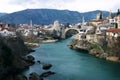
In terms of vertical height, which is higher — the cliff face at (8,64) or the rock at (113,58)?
the cliff face at (8,64)

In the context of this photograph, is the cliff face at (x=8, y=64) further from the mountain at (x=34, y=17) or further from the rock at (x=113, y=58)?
the mountain at (x=34, y=17)

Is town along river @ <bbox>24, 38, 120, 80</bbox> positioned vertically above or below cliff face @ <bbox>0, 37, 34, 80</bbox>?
below

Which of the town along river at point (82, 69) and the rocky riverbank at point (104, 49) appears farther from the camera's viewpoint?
the rocky riverbank at point (104, 49)

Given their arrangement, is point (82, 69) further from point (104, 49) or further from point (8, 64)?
point (104, 49)

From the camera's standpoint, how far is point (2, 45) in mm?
25812

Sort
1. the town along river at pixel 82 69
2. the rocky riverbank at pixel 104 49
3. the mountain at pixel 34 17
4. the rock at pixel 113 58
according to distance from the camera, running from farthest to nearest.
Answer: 1. the mountain at pixel 34 17
2. the rocky riverbank at pixel 104 49
3. the rock at pixel 113 58
4. the town along river at pixel 82 69

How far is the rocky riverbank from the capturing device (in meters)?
33.1

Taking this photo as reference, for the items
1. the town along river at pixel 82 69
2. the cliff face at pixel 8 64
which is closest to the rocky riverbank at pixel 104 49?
the town along river at pixel 82 69

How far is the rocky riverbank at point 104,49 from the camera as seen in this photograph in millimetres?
33138

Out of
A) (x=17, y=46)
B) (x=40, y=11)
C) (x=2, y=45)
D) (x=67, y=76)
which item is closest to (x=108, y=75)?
(x=67, y=76)

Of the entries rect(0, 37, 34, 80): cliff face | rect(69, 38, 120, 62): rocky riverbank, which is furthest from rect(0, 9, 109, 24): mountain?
rect(0, 37, 34, 80): cliff face

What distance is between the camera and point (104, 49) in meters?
36.8

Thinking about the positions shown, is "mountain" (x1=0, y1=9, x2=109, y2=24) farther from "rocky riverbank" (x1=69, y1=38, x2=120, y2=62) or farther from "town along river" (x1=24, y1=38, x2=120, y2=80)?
"town along river" (x1=24, y1=38, x2=120, y2=80)

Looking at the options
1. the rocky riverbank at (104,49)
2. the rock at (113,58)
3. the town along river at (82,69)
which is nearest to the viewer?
the town along river at (82,69)
